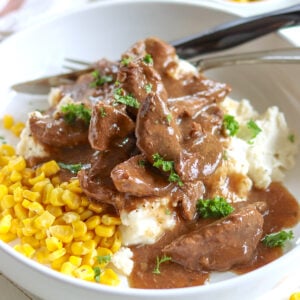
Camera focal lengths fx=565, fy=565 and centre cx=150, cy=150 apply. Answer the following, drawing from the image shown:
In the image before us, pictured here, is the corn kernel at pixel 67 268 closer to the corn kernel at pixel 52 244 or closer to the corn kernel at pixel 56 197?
the corn kernel at pixel 52 244

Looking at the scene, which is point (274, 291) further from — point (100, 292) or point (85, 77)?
point (85, 77)

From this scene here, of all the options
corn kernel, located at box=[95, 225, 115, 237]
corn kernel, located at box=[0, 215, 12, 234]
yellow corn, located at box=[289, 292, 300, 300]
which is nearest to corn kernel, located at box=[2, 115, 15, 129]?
corn kernel, located at box=[0, 215, 12, 234]

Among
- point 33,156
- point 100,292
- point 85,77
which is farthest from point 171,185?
point 85,77

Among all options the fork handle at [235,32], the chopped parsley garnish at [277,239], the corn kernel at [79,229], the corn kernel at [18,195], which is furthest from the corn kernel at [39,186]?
the fork handle at [235,32]

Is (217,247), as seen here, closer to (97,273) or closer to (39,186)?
(97,273)

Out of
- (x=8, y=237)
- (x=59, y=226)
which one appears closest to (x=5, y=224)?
(x=8, y=237)

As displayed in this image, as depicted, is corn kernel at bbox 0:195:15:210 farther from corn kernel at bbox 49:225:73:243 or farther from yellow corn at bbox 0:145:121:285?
corn kernel at bbox 49:225:73:243

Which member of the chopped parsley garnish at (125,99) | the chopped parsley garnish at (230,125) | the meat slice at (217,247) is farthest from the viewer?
the chopped parsley garnish at (230,125)
